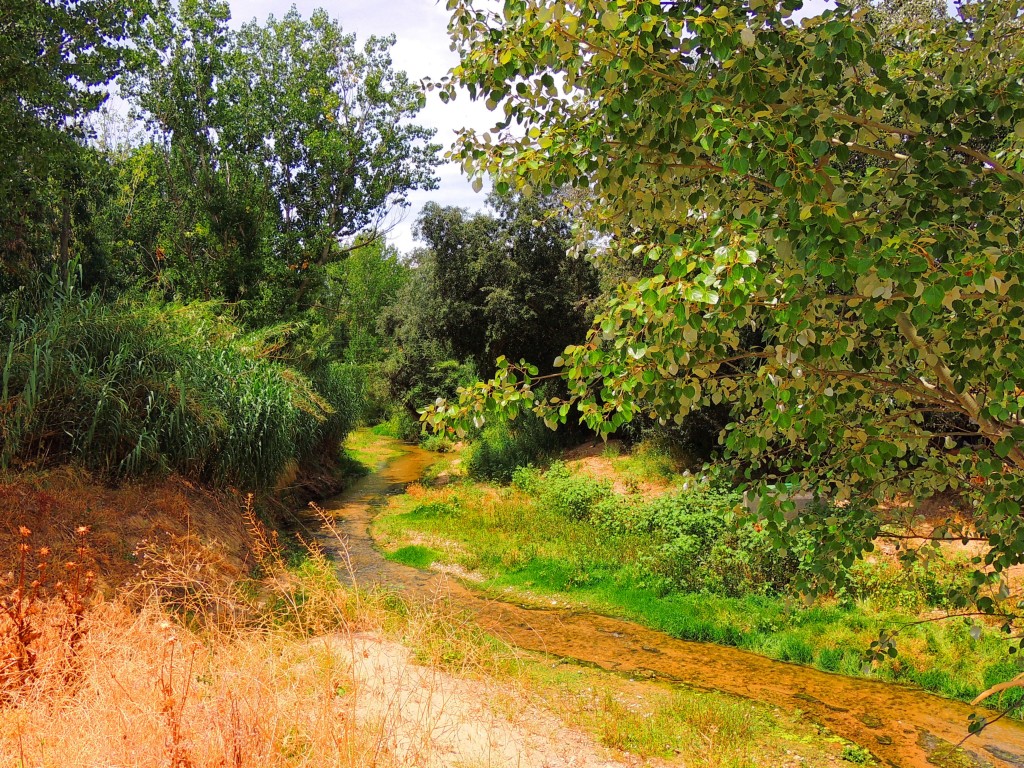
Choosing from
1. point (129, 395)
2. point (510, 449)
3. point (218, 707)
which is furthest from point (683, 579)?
point (510, 449)

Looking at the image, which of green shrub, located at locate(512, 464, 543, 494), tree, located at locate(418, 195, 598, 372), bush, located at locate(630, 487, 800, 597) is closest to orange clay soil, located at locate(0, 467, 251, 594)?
bush, located at locate(630, 487, 800, 597)

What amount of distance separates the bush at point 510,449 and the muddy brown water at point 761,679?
8661 mm

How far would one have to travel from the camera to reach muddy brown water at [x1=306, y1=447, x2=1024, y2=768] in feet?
20.7

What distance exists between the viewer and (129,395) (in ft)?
32.8

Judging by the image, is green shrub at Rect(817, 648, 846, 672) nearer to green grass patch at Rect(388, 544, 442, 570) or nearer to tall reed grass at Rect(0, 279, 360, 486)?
green grass patch at Rect(388, 544, 442, 570)

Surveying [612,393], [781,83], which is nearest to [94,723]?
[612,393]

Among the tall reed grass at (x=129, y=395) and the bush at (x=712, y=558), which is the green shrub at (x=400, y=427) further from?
the bush at (x=712, y=558)

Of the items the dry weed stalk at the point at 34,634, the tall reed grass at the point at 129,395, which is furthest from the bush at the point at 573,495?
the dry weed stalk at the point at 34,634

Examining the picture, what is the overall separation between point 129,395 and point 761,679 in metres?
10.1

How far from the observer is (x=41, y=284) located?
39.3 feet

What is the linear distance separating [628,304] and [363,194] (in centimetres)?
2167

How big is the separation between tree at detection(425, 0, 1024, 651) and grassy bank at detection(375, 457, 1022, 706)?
3.94ft

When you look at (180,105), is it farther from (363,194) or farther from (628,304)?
(628,304)

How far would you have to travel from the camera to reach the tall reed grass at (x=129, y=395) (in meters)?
9.15
